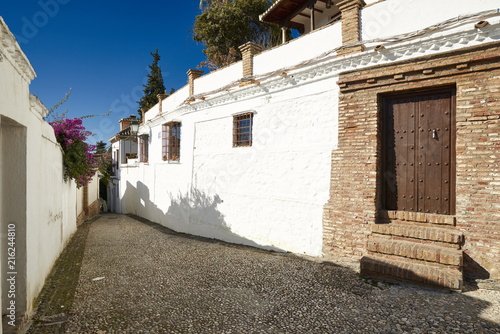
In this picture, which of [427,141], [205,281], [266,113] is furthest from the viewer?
[266,113]

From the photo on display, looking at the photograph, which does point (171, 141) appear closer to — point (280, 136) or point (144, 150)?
point (144, 150)

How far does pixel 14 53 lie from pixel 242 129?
17.8 feet

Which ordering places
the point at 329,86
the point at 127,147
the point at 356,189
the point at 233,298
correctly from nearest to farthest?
the point at 233,298, the point at 356,189, the point at 329,86, the point at 127,147

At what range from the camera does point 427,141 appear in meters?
4.67

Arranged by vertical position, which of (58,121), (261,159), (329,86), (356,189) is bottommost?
(356,189)

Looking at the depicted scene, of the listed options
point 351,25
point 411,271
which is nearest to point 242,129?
point 351,25

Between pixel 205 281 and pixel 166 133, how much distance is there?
834cm

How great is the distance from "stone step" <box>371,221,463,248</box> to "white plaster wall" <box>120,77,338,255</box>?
1239 mm

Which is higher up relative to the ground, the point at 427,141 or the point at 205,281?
the point at 427,141

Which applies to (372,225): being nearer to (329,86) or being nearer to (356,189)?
(356,189)

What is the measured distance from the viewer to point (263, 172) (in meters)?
6.99

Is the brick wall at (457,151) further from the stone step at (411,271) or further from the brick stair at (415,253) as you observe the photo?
the stone step at (411,271)

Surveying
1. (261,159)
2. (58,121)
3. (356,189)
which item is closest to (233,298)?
(356,189)

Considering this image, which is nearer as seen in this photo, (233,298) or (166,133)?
(233,298)
